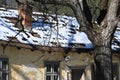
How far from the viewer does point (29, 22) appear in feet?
66.9

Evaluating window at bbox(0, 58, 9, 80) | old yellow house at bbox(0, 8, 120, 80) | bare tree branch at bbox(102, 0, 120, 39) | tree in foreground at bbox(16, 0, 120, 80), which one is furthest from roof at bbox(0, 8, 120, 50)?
bare tree branch at bbox(102, 0, 120, 39)

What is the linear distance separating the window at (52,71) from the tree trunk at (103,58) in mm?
7174

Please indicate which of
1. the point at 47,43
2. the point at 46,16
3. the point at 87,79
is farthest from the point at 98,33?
the point at 87,79

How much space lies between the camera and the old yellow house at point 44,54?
17953 millimetres

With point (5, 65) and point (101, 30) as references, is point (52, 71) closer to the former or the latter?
point (5, 65)

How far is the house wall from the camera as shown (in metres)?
18.0

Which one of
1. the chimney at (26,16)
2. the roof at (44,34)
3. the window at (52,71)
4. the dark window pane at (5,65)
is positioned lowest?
the window at (52,71)

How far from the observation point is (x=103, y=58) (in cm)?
1207

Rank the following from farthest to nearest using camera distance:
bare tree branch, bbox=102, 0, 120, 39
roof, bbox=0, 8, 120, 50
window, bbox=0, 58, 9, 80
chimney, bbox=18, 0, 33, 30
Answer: chimney, bbox=18, 0, 33, 30
roof, bbox=0, 8, 120, 50
window, bbox=0, 58, 9, 80
bare tree branch, bbox=102, 0, 120, 39

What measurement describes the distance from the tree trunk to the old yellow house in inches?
193

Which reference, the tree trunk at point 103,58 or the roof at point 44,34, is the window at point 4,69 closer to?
the roof at point 44,34

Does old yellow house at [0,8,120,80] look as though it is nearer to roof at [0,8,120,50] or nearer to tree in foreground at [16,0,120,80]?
roof at [0,8,120,50]

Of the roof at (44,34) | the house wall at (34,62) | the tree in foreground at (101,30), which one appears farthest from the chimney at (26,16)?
the tree in foreground at (101,30)

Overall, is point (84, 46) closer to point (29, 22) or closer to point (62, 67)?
point (62, 67)
